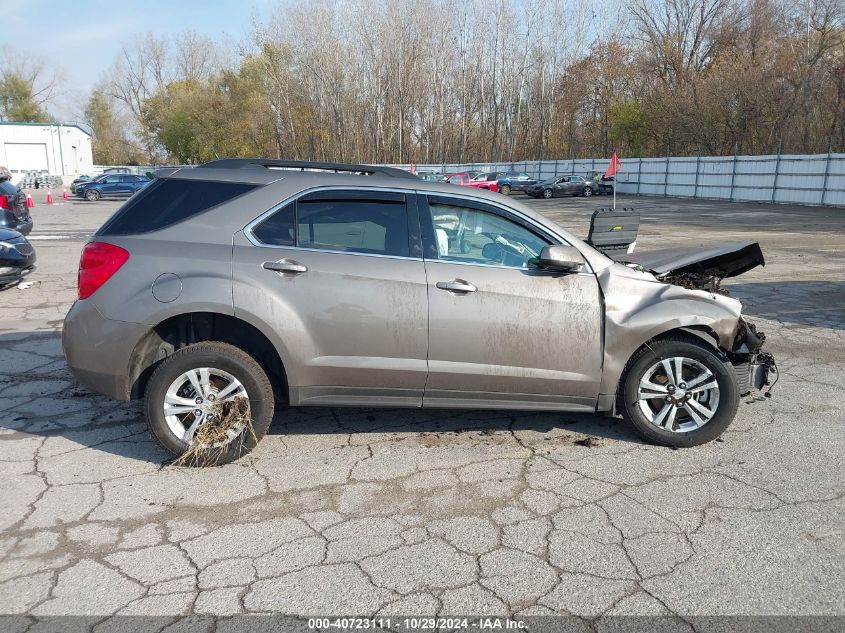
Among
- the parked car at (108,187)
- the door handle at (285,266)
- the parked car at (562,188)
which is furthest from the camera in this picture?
the parked car at (562,188)

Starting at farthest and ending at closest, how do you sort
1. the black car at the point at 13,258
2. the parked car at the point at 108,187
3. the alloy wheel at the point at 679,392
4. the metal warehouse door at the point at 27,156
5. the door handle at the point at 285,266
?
the metal warehouse door at the point at 27,156 → the parked car at the point at 108,187 → the black car at the point at 13,258 → the alloy wheel at the point at 679,392 → the door handle at the point at 285,266

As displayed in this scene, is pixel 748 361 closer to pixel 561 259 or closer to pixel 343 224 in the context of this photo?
pixel 561 259

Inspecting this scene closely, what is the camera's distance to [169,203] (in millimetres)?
4207

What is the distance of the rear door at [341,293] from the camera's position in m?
4.03

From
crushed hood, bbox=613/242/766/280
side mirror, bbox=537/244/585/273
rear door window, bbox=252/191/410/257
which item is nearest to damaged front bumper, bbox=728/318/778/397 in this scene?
crushed hood, bbox=613/242/766/280

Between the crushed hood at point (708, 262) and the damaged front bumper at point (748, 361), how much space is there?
68 cm

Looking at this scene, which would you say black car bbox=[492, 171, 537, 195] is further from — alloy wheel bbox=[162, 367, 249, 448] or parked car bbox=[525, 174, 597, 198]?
alloy wheel bbox=[162, 367, 249, 448]

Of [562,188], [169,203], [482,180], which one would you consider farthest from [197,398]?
[562,188]

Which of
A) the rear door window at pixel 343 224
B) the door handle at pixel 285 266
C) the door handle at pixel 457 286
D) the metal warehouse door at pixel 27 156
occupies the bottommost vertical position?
the door handle at pixel 457 286

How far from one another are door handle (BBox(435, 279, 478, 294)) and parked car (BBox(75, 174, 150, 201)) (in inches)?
1477

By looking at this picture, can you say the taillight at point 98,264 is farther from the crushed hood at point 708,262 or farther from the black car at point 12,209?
the black car at point 12,209

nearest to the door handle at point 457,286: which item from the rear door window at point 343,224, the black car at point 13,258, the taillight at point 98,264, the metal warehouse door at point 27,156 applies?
the rear door window at point 343,224

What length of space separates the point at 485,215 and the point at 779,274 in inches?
361

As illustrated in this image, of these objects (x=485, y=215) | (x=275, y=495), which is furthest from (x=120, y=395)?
(x=485, y=215)
